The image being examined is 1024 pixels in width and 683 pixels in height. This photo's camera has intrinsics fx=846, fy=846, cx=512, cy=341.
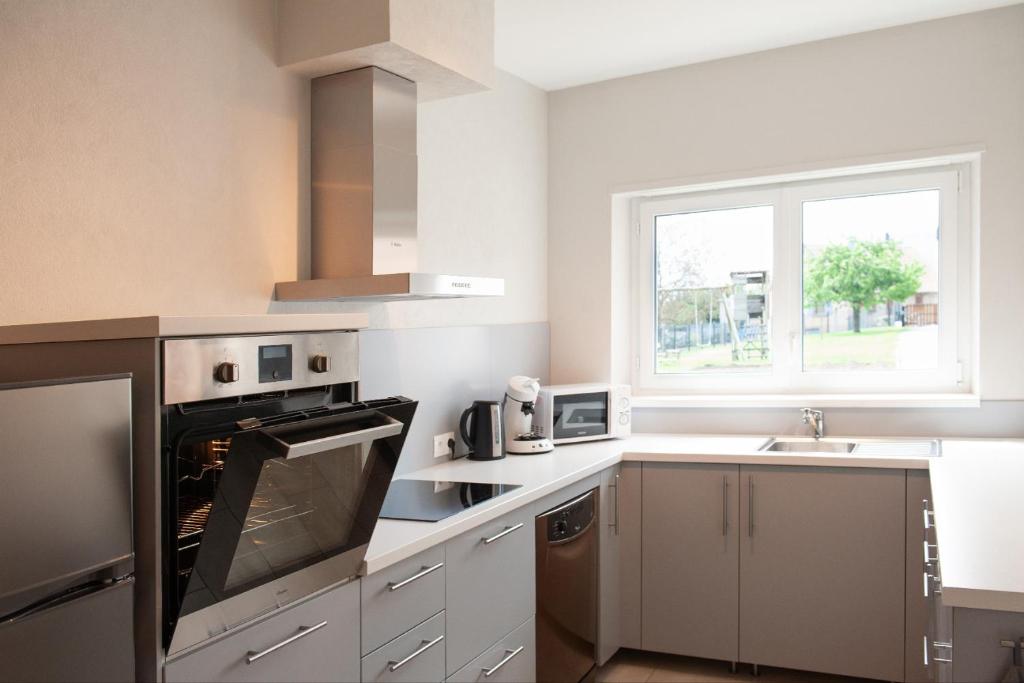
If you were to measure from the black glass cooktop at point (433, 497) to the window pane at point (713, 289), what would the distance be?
1.66 meters

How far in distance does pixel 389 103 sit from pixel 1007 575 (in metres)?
1.97

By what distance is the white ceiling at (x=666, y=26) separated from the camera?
312 centimetres

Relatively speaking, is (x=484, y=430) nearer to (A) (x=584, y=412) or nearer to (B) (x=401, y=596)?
(A) (x=584, y=412)

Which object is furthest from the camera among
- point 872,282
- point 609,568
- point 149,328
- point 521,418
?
point 872,282

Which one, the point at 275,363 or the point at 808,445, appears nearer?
the point at 275,363

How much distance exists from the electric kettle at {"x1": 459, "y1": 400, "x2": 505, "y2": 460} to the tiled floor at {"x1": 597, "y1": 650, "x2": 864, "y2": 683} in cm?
96

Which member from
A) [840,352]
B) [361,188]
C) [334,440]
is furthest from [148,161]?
[840,352]

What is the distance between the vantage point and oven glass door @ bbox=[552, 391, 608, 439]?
11.7ft

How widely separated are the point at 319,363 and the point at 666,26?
86.7 inches

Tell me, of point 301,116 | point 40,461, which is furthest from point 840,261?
point 40,461

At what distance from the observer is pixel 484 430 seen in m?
3.23

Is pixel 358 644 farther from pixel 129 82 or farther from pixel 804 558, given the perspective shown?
pixel 804 558

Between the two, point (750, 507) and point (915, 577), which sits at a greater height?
point (750, 507)

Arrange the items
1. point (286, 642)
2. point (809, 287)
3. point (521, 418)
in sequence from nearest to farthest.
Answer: point (286, 642) < point (521, 418) < point (809, 287)
